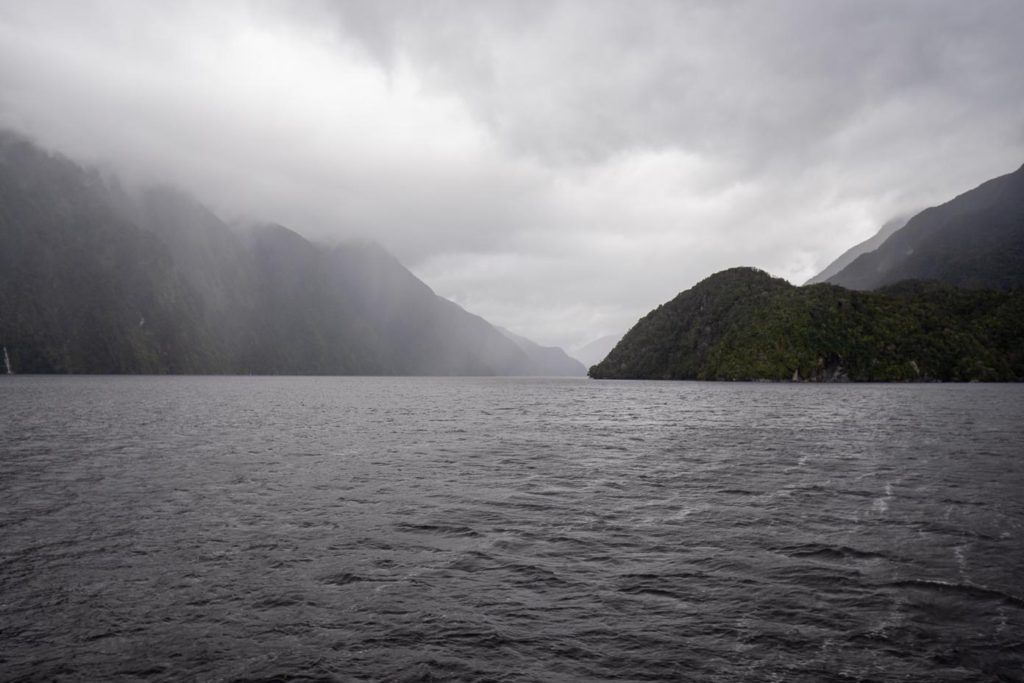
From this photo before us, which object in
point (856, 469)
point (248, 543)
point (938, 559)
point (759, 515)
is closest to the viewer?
point (938, 559)

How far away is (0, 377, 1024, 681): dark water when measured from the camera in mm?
15266

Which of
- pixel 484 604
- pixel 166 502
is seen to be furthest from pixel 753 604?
pixel 166 502

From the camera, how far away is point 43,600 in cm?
1916

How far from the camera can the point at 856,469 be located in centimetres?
4484

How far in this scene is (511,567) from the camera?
22438 mm

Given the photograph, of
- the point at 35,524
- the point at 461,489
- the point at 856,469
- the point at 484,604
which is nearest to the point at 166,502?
the point at 35,524

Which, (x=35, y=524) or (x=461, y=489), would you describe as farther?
(x=461, y=489)

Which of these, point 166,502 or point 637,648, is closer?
point 637,648

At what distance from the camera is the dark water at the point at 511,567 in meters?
15.3

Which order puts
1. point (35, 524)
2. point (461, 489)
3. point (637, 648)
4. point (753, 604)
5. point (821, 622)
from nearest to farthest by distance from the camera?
point (637, 648) → point (821, 622) → point (753, 604) → point (35, 524) → point (461, 489)

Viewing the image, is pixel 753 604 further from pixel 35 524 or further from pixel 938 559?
pixel 35 524

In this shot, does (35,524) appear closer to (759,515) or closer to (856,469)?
(759,515)

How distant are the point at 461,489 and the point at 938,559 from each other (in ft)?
82.6

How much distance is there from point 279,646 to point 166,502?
21728 millimetres
